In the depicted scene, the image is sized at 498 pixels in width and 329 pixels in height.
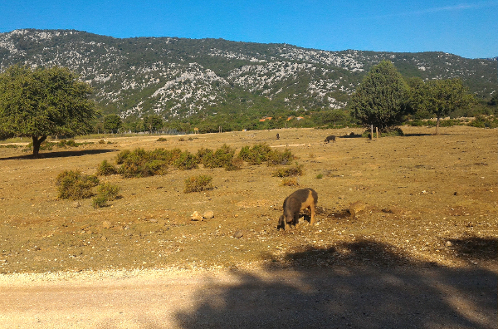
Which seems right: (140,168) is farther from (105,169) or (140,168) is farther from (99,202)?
(99,202)

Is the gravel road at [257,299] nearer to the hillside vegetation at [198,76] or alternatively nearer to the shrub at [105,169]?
the shrub at [105,169]

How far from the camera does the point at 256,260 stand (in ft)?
23.8

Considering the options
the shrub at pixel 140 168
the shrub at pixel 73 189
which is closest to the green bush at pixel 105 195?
the shrub at pixel 73 189

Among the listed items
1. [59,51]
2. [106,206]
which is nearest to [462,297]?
[106,206]

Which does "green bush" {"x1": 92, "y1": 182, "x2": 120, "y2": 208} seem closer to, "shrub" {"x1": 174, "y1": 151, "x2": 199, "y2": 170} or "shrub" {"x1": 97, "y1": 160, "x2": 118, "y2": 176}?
"shrub" {"x1": 97, "y1": 160, "x2": 118, "y2": 176}

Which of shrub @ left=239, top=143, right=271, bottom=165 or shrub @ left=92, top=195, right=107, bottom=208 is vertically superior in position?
shrub @ left=239, top=143, right=271, bottom=165

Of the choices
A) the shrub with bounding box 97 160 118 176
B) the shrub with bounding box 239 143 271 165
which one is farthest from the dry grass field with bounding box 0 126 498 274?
the shrub with bounding box 239 143 271 165

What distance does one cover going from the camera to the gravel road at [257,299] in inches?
191

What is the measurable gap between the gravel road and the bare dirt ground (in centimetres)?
2

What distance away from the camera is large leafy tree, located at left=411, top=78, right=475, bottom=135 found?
38469 mm

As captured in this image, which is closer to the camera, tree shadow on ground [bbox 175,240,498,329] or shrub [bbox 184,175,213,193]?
tree shadow on ground [bbox 175,240,498,329]

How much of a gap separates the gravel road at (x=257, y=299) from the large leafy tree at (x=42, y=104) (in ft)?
93.3

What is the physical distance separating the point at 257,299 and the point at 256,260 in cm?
179

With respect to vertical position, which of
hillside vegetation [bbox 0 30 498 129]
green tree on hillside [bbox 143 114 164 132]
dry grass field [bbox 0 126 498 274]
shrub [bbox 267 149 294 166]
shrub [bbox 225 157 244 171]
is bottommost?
dry grass field [bbox 0 126 498 274]
